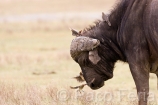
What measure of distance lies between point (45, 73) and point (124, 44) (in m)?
8.50

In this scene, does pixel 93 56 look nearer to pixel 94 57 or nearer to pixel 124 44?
pixel 94 57

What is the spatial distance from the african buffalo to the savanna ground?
1.14 m

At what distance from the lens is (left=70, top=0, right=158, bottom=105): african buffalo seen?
1038 cm

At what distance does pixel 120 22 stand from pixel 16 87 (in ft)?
14.6

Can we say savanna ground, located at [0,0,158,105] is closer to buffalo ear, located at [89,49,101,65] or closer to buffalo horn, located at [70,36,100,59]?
buffalo ear, located at [89,49,101,65]

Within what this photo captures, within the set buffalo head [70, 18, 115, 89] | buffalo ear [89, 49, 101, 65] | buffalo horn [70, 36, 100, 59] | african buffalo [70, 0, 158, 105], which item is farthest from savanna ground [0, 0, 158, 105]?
buffalo horn [70, 36, 100, 59]

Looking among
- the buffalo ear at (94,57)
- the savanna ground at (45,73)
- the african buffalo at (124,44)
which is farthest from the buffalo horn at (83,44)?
the savanna ground at (45,73)

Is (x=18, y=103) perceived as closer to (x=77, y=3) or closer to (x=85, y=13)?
(x=85, y=13)

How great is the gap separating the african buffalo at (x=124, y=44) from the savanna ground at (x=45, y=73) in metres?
1.14

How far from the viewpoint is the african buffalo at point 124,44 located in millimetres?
10383

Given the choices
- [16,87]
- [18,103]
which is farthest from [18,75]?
[18,103]

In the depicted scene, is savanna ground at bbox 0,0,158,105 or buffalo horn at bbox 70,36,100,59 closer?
buffalo horn at bbox 70,36,100,59

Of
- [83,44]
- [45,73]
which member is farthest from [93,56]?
[45,73]

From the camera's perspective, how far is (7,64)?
2108cm
